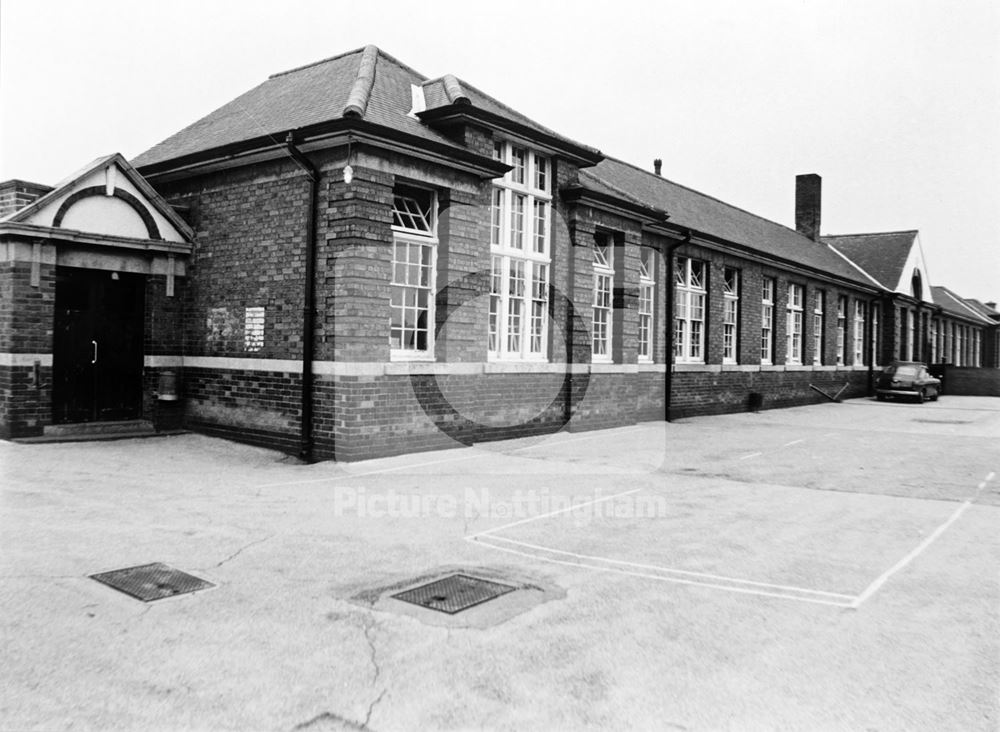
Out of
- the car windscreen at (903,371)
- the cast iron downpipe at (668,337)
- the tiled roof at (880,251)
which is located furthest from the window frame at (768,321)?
the tiled roof at (880,251)

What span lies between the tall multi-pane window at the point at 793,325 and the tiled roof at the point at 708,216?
3.74ft

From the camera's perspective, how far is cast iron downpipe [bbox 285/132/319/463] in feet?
38.6

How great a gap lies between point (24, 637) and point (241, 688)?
167cm

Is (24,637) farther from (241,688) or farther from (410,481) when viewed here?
(410,481)

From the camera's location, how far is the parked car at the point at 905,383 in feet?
104

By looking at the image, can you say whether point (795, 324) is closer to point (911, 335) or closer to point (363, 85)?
point (911, 335)

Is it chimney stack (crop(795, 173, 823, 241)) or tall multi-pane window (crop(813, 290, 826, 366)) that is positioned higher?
chimney stack (crop(795, 173, 823, 241))

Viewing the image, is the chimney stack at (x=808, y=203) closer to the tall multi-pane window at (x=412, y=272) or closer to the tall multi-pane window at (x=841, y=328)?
the tall multi-pane window at (x=841, y=328)

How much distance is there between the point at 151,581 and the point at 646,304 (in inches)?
616

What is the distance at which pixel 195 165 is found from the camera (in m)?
13.5

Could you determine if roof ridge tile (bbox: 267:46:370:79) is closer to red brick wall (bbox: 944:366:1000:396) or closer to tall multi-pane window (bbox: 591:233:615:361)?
tall multi-pane window (bbox: 591:233:615:361)

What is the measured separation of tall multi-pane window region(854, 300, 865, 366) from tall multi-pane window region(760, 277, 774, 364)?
384 inches

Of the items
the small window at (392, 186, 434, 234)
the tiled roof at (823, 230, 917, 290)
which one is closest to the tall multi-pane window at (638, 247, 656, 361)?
the small window at (392, 186, 434, 234)

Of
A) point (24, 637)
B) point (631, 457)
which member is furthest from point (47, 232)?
point (631, 457)
